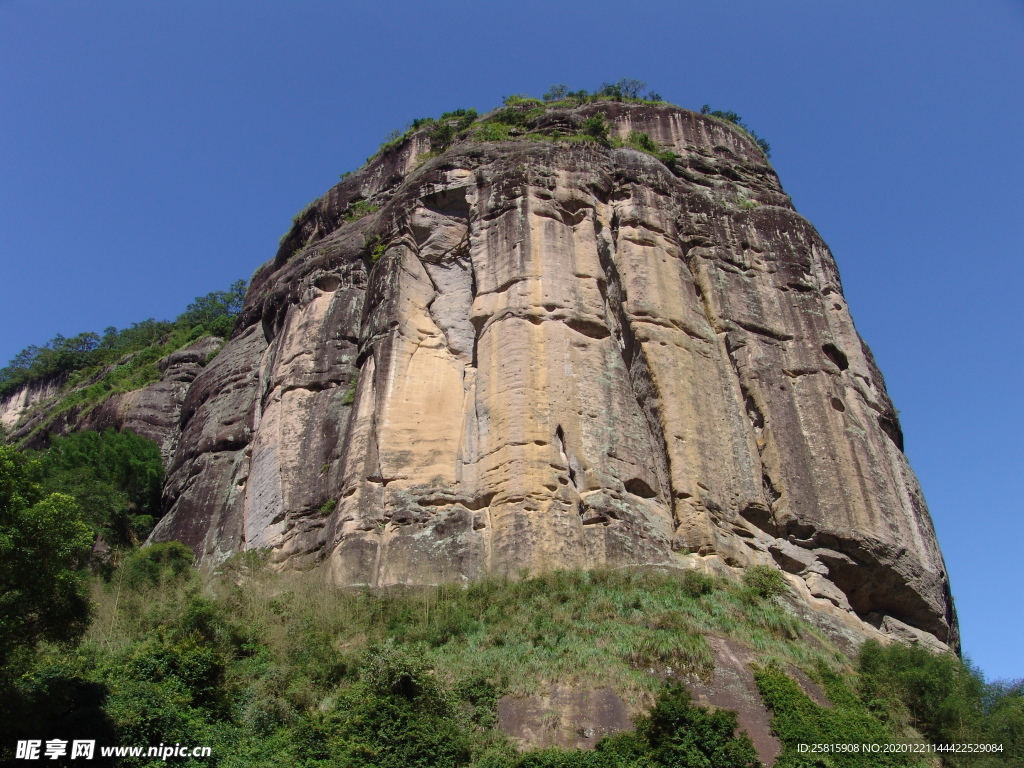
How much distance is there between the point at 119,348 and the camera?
153 ft

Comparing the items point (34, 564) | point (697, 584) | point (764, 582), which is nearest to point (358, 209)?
point (697, 584)

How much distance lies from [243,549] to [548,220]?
11.7 metres

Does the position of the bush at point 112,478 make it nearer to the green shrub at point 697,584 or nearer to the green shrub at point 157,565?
the green shrub at point 157,565

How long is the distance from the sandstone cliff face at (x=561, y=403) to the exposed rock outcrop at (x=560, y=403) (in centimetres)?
6

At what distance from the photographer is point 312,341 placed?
2692cm

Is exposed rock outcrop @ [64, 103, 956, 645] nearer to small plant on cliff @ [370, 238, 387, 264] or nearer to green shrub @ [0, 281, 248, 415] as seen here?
small plant on cliff @ [370, 238, 387, 264]

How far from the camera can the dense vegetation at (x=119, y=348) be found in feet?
133

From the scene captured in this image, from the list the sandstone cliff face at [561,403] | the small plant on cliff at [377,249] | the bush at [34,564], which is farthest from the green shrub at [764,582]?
the small plant on cliff at [377,249]

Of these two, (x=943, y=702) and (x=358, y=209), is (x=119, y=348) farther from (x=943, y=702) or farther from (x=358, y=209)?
(x=943, y=702)

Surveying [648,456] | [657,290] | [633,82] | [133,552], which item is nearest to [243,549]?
[133,552]

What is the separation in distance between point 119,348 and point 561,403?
32091 mm

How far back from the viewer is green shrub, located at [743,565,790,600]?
779 inches

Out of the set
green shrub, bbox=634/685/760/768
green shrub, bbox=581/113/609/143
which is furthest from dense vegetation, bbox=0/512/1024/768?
green shrub, bbox=581/113/609/143

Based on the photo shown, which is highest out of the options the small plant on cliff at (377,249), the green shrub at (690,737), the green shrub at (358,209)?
the green shrub at (358,209)
